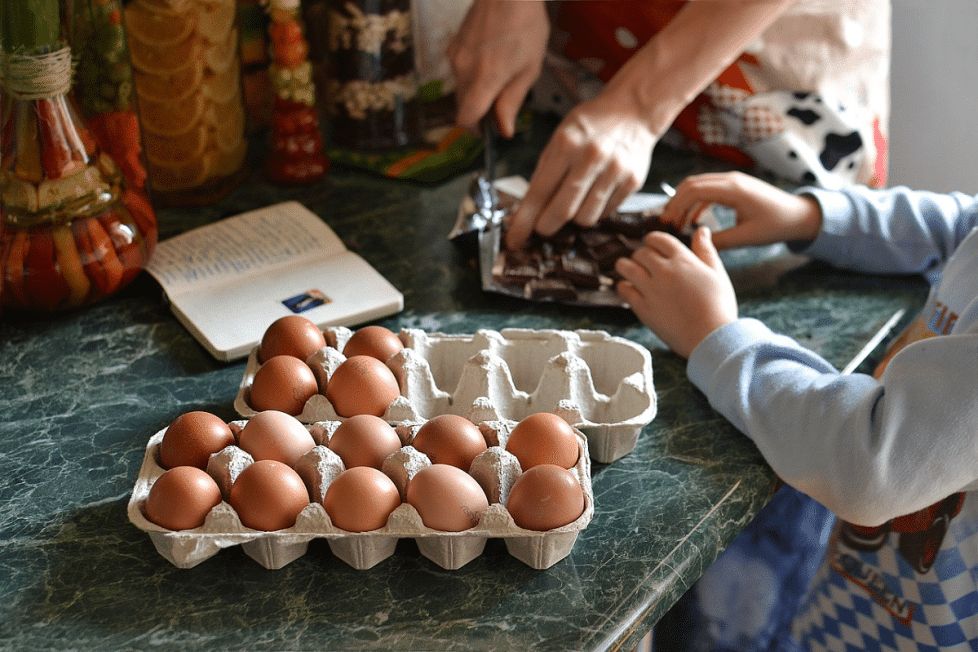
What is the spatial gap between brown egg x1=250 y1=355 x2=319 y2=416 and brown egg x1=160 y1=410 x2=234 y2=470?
0.28 ft

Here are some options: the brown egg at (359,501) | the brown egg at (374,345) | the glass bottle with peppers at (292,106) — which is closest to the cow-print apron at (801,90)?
the glass bottle with peppers at (292,106)

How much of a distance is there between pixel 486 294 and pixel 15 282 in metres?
0.61

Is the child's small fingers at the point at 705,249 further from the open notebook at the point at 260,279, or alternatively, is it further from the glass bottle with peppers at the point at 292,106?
the glass bottle with peppers at the point at 292,106

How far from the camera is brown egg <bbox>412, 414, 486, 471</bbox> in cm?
86

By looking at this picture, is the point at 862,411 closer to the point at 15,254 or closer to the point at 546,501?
the point at 546,501

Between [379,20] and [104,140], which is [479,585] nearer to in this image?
[104,140]

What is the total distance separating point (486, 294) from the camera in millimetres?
1300

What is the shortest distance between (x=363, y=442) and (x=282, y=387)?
15 cm

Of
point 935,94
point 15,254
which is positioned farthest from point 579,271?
point 935,94

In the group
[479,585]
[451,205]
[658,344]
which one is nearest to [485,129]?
[451,205]

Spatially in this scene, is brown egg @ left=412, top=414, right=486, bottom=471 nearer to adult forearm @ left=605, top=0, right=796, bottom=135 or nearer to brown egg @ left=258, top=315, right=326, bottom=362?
brown egg @ left=258, top=315, right=326, bottom=362

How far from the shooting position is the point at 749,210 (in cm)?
137

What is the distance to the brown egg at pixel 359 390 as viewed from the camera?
0.95 m

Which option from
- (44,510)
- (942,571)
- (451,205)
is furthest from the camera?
(451,205)
